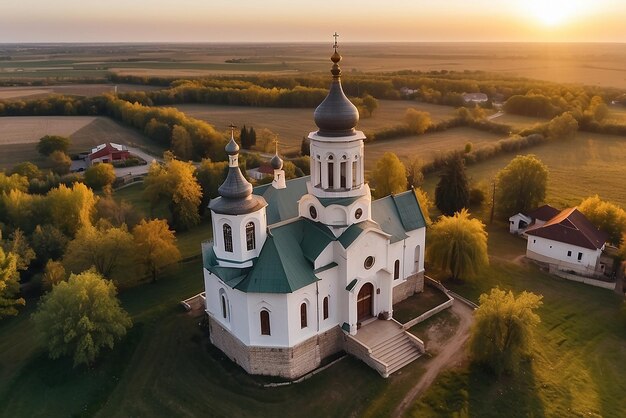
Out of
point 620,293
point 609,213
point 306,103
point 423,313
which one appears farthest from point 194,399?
point 306,103

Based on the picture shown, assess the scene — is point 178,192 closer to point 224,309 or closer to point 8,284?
point 8,284

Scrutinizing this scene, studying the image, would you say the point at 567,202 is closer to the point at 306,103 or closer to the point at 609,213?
the point at 609,213

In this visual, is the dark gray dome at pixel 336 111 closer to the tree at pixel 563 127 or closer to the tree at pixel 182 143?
the tree at pixel 182 143

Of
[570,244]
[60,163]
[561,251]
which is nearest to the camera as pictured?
[570,244]

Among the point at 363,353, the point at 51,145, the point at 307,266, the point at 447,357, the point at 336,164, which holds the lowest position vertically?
the point at 447,357

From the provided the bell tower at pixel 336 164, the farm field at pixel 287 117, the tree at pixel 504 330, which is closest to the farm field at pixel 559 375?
the tree at pixel 504 330

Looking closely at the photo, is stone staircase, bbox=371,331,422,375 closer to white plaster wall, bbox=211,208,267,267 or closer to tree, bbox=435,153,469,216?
white plaster wall, bbox=211,208,267,267

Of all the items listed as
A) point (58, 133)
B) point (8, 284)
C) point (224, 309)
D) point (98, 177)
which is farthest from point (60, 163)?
point (224, 309)
